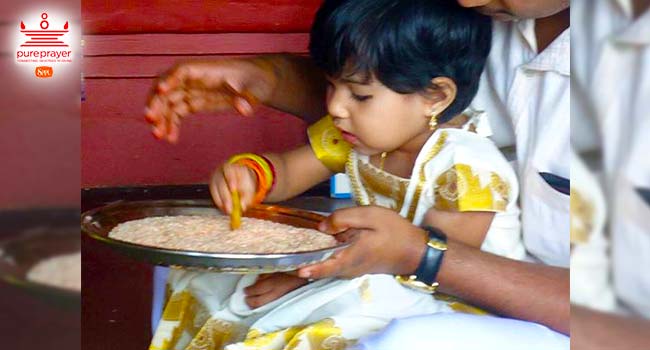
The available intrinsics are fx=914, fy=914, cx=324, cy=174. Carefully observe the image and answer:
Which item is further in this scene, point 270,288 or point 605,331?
point 270,288

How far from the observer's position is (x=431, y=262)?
1192mm

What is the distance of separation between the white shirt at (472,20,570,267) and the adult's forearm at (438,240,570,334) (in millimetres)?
47

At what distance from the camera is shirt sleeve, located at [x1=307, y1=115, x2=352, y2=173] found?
1515 millimetres

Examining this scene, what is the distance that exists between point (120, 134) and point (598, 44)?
204cm

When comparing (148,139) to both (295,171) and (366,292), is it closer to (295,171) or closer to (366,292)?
(295,171)

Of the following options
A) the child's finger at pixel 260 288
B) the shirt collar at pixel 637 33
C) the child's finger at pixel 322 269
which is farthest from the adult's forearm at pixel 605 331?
the child's finger at pixel 260 288

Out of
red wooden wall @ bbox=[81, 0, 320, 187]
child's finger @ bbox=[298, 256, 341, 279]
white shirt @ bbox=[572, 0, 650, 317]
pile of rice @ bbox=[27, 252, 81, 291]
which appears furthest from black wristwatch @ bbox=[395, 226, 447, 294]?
red wooden wall @ bbox=[81, 0, 320, 187]

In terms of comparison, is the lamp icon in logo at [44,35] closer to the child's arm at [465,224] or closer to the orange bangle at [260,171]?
the orange bangle at [260,171]

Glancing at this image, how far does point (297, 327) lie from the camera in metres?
1.23

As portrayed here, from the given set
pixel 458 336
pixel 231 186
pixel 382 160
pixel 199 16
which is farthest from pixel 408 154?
pixel 199 16

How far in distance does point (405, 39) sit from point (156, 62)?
1326 mm

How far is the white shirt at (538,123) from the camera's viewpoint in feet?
3.97

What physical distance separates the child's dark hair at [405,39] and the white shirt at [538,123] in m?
0.05

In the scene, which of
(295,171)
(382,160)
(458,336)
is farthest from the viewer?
(295,171)
